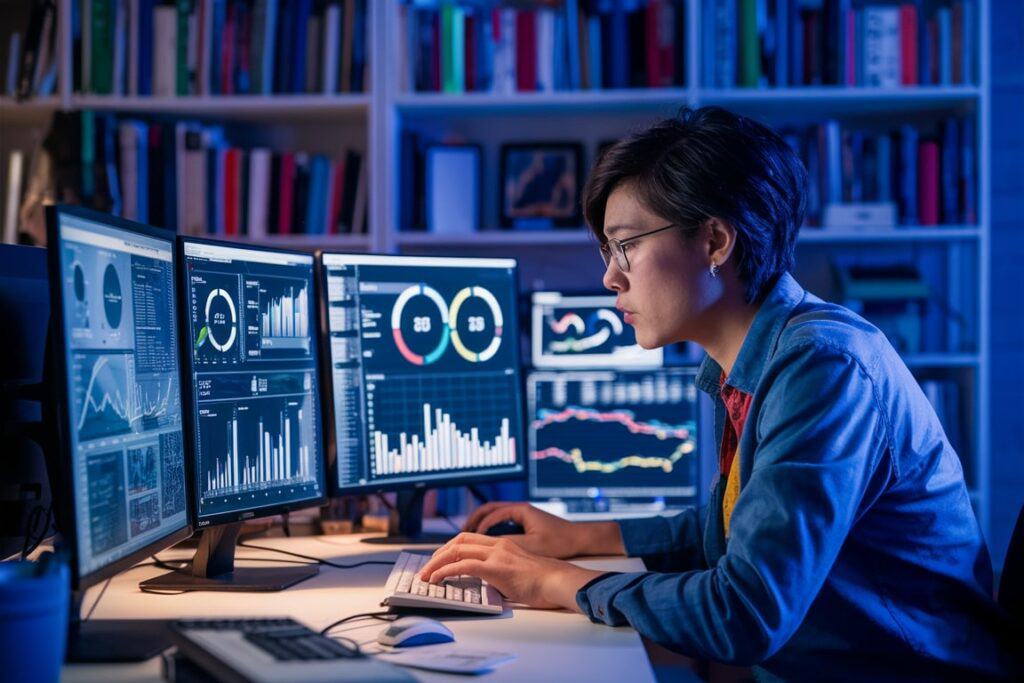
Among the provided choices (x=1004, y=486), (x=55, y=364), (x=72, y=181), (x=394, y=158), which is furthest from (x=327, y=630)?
(x=1004, y=486)

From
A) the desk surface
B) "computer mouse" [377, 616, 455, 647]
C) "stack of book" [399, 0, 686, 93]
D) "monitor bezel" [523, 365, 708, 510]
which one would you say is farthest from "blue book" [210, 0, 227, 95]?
"computer mouse" [377, 616, 455, 647]

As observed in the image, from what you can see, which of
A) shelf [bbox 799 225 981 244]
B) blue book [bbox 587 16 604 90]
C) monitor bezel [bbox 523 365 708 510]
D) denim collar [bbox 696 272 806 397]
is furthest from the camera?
blue book [bbox 587 16 604 90]

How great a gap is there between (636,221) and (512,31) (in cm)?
169

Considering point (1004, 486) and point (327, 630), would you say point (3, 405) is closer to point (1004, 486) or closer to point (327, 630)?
point (327, 630)

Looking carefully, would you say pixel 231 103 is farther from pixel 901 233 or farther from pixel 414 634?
pixel 414 634

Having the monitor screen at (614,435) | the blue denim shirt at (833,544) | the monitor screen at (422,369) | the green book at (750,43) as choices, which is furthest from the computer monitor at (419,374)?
the green book at (750,43)

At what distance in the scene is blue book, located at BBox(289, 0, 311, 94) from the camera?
3047 mm

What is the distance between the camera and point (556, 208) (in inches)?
122

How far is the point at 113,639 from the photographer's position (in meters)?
1.14

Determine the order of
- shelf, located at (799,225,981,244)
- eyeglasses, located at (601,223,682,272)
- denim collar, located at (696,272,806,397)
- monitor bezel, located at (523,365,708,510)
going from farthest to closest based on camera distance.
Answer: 1. shelf, located at (799,225,981,244)
2. monitor bezel, located at (523,365,708,510)
3. eyeglasses, located at (601,223,682,272)
4. denim collar, located at (696,272,806,397)

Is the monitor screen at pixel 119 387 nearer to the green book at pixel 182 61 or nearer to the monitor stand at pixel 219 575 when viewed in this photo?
the monitor stand at pixel 219 575

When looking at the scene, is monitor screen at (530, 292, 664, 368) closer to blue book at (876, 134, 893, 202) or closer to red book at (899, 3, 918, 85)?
blue book at (876, 134, 893, 202)

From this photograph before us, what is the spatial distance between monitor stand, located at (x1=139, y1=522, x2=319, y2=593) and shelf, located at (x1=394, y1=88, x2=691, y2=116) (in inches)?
69.2

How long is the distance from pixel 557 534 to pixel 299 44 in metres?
1.89
